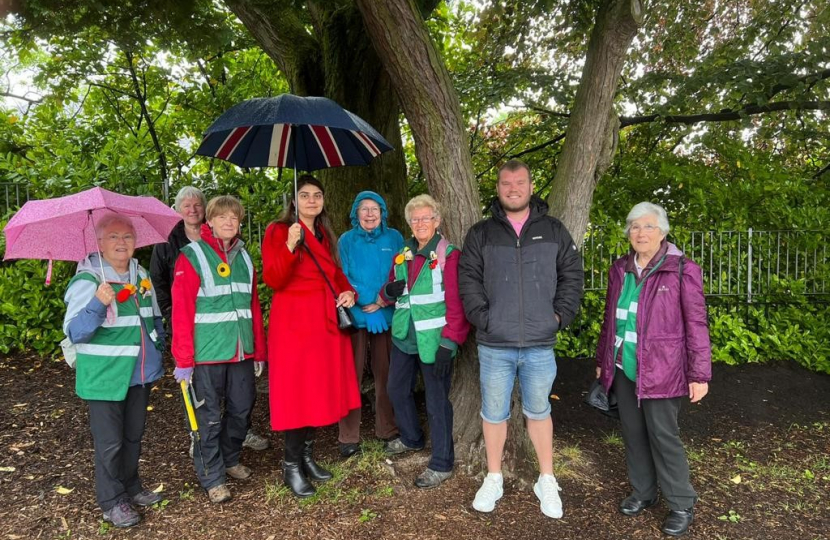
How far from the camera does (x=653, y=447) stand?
3396mm

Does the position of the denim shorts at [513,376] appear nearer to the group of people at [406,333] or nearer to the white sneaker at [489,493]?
the group of people at [406,333]

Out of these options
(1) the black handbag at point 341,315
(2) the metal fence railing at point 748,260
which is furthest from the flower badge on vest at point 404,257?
(2) the metal fence railing at point 748,260

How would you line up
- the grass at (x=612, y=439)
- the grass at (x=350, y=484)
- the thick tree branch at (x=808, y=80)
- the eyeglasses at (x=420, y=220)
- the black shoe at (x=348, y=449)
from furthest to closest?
1. the thick tree branch at (x=808, y=80)
2. the grass at (x=612, y=439)
3. the black shoe at (x=348, y=449)
4. the eyeglasses at (x=420, y=220)
5. the grass at (x=350, y=484)

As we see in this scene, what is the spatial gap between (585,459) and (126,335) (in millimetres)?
3245

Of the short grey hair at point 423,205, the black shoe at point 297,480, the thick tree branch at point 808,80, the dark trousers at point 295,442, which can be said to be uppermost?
the thick tree branch at point 808,80

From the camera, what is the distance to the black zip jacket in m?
3.32

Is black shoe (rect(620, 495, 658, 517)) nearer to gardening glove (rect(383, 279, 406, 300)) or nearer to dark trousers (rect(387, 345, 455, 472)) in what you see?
dark trousers (rect(387, 345, 455, 472))

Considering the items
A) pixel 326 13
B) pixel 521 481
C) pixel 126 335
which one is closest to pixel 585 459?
pixel 521 481

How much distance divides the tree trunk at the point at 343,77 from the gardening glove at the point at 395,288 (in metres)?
1.70

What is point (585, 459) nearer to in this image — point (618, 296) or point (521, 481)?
point (521, 481)

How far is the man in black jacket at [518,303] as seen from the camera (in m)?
3.33

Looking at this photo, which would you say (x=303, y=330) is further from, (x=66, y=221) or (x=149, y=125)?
(x=149, y=125)

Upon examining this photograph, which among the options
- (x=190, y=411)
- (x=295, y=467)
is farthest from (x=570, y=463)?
(x=190, y=411)

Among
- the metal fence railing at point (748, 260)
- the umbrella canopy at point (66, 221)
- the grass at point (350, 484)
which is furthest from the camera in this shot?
the metal fence railing at point (748, 260)
